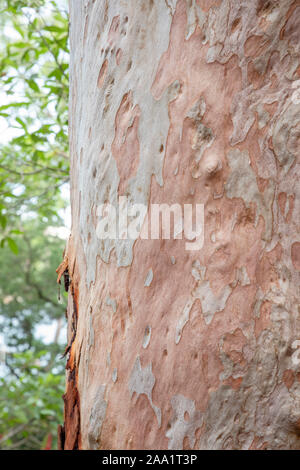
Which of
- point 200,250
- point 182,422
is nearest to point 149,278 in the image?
point 200,250

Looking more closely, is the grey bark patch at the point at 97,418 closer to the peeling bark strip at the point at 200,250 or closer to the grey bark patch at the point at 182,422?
the peeling bark strip at the point at 200,250

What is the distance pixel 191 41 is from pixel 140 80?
117mm

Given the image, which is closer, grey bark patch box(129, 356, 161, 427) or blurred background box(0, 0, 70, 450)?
grey bark patch box(129, 356, 161, 427)

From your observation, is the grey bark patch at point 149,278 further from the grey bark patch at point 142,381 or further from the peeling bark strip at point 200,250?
the grey bark patch at point 142,381

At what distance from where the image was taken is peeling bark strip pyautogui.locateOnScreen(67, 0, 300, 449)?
650 millimetres

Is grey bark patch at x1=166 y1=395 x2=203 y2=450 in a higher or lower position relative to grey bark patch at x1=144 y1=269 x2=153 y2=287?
lower

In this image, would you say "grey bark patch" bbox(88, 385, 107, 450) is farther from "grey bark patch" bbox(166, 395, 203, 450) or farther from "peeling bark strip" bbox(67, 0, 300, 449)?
"grey bark patch" bbox(166, 395, 203, 450)

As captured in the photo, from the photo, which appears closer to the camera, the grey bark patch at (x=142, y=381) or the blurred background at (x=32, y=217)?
the grey bark patch at (x=142, y=381)

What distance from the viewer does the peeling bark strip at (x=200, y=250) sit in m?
0.65

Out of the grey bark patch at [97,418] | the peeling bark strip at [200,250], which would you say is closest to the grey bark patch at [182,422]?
the peeling bark strip at [200,250]

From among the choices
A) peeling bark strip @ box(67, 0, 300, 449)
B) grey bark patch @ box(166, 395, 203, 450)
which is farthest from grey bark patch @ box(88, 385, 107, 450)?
grey bark patch @ box(166, 395, 203, 450)

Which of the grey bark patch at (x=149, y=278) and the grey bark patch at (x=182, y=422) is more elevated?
the grey bark patch at (x=149, y=278)

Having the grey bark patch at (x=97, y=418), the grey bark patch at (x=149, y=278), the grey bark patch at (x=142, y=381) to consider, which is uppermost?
the grey bark patch at (x=149, y=278)
